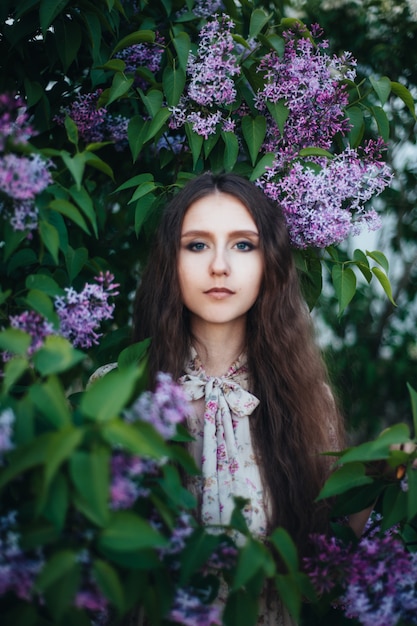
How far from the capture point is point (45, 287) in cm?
138

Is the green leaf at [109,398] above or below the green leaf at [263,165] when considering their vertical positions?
below

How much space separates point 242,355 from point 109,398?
0.86m

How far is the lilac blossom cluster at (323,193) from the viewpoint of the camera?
167cm

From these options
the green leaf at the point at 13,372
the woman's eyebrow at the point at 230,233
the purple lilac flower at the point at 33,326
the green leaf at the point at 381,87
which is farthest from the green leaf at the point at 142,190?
the green leaf at the point at 13,372

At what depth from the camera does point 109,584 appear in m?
0.95

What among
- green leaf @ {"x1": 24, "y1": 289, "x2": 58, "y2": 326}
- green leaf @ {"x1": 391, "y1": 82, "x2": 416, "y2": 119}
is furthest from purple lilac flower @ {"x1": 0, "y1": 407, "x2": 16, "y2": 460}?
green leaf @ {"x1": 391, "y1": 82, "x2": 416, "y2": 119}

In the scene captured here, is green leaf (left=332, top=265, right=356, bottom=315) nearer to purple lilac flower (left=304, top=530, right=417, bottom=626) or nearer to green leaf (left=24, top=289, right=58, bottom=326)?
purple lilac flower (left=304, top=530, right=417, bottom=626)

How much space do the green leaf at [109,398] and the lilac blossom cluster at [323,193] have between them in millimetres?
851

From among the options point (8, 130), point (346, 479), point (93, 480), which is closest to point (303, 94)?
point (8, 130)

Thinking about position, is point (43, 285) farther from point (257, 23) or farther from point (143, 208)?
point (257, 23)

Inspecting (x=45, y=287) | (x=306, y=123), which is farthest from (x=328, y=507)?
(x=306, y=123)

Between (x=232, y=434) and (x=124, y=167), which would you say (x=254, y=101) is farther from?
(x=232, y=434)

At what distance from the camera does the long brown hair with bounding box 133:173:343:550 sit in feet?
5.45

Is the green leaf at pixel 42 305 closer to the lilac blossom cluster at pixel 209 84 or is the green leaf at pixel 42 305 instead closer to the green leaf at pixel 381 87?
the lilac blossom cluster at pixel 209 84
